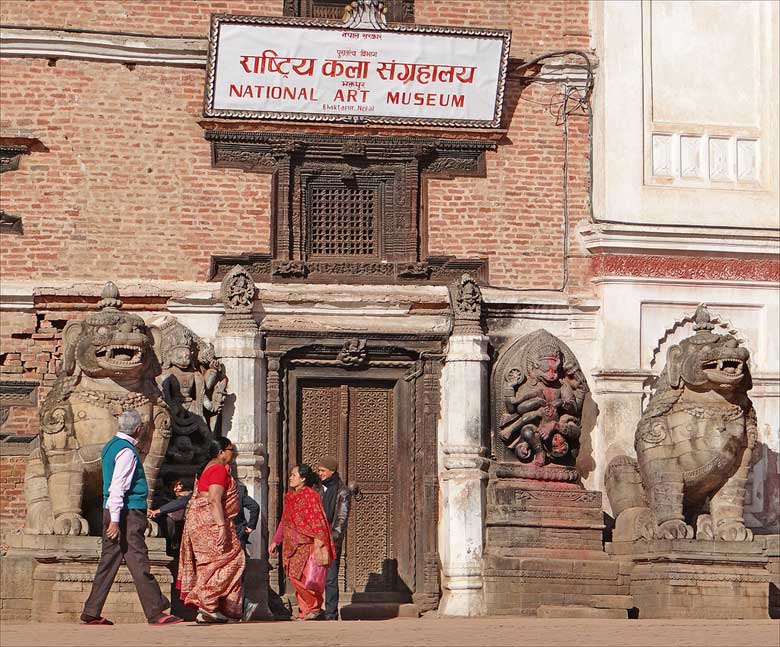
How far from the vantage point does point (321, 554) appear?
1847 centimetres

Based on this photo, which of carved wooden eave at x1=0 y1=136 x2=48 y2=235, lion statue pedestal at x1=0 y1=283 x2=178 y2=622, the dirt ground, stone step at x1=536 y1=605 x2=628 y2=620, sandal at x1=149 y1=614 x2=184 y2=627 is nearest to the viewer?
the dirt ground

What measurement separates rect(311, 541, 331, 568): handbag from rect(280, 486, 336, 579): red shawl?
5 cm

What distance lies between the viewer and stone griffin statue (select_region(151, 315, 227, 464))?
20.3 meters

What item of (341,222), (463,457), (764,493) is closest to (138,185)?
(341,222)

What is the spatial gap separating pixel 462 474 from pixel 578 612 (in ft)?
7.31

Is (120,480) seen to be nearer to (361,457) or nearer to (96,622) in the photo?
(96,622)

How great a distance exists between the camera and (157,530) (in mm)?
19172

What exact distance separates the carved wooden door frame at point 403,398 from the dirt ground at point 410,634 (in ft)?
10.9

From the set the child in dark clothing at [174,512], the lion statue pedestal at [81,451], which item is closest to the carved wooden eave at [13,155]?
the lion statue pedestal at [81,451]

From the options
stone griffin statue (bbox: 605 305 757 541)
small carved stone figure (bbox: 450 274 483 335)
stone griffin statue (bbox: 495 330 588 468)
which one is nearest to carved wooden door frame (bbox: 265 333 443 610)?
small carved stone figure (bbox: 450 274 483 335)

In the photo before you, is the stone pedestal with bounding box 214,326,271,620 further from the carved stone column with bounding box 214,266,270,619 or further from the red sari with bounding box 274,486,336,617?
the red sari with bounding box 274,486,336,617

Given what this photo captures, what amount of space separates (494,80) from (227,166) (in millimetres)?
2789

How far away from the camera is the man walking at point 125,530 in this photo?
1636 cm

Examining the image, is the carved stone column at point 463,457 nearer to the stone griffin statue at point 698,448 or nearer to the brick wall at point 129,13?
the stone griffin statue at point 698,448
